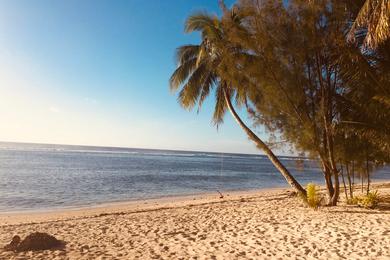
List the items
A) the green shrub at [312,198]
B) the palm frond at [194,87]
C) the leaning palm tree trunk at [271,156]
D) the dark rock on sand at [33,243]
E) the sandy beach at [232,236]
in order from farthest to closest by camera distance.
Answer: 1. the palm frond at [194,87]
2. the leaning palm tree trunk at [271,156]
3. the green shrub at [312,198]
4. the dark rock on sand at [33,243]
5. the sandy beach at [232,236]

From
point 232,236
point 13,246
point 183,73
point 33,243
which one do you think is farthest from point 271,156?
point 13,246

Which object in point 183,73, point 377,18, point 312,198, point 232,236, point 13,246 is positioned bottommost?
point 13,246

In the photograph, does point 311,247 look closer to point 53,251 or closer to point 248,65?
point 53,251

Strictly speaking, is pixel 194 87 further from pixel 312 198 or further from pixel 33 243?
pixel 33 243

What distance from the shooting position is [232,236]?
723 centimetres

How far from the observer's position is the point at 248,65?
10.2 m

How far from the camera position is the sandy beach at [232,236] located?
5945mm

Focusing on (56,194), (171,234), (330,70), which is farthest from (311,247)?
(56,194)

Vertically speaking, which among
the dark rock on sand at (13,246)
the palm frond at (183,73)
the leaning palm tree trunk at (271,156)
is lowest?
the dark rock on sand at (13,246)

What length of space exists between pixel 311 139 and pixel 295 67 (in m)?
2.37

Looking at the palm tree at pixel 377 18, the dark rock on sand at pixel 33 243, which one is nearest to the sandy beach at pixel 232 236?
the dark rock on sand at pixel 33 243

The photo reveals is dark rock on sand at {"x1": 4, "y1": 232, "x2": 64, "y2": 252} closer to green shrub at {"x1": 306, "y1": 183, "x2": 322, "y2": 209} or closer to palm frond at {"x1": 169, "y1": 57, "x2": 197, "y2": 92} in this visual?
green shrub at {"x1": 306, "y1": 183, "x2": 322, "y2": 209}

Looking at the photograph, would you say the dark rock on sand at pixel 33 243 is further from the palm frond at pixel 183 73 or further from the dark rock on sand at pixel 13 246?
the palm frond at pixel 183 73

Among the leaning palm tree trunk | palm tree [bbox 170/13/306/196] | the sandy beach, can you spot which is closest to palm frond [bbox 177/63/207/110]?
palm tree [bbox 170/13/306/196]
